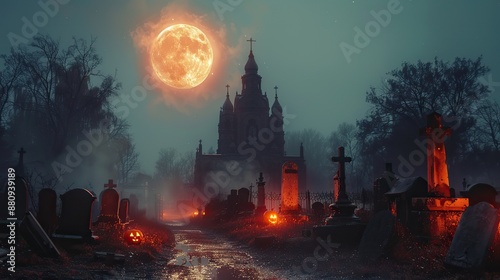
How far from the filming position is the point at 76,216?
11680mm

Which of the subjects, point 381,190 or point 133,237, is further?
point 381,190

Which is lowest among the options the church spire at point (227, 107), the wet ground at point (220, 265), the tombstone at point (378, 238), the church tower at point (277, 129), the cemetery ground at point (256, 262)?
the wet ground at point (220, 265)

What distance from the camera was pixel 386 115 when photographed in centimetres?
3475

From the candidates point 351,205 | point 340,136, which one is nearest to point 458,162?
point 351,205

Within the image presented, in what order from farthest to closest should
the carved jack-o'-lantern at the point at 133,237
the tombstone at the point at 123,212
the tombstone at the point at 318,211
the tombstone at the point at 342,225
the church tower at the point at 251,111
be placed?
the church tower at the point at 251,111 → the tombstone at the point at 123,212 → the tombstone at the point at 318,211 → the carved jack-o'-lantern at the point at 133,237 → the tombstone at the point at 342,225

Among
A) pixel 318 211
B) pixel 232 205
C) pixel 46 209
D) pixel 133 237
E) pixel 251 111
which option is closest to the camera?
pixel 46 209

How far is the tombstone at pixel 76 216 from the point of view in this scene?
1146 cm

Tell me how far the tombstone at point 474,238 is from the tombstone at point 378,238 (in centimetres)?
159

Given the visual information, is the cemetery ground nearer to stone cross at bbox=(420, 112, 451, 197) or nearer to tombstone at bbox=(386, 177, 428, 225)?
tombstone at bbox=(386, 177, 428, 225)

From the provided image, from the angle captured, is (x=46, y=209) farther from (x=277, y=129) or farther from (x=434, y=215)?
(x=277, y=129)

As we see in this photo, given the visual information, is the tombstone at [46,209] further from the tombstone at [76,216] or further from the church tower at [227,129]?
the church tower at [227,129]

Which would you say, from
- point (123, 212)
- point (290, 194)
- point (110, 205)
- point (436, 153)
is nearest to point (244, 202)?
point (290, 194)

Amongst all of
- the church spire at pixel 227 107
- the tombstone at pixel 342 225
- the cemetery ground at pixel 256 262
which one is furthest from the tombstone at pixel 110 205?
the church spire at pixel 227 107

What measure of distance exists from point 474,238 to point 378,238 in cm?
232
